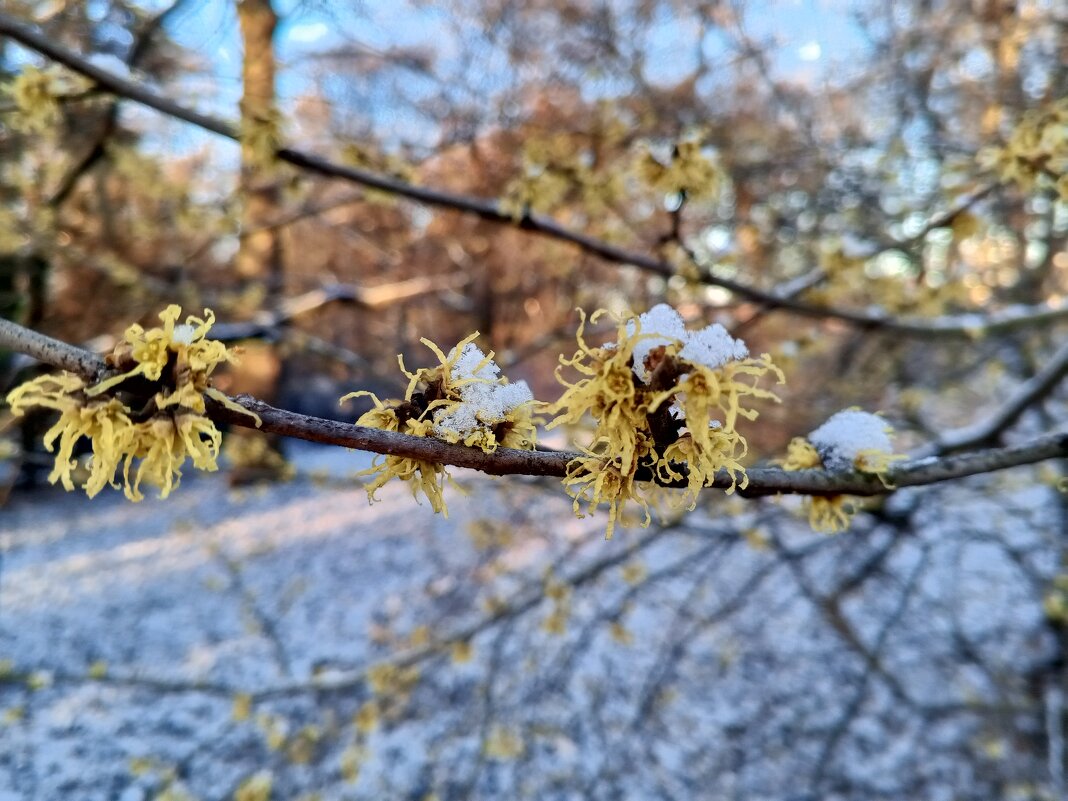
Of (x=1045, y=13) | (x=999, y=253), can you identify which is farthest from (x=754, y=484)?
(x=999, y=253)

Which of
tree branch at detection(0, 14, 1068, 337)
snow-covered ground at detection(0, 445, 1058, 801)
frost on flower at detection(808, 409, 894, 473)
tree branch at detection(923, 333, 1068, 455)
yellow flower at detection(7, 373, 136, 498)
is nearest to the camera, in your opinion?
yellow flower at detection(7, 373, 136, 498)

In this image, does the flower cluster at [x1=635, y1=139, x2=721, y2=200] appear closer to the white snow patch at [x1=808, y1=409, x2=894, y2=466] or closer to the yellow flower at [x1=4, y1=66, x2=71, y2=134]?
the white snow patch at [x1=808, y1=409, x2=894, y2=466]

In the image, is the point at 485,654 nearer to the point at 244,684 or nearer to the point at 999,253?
the point at 244,684

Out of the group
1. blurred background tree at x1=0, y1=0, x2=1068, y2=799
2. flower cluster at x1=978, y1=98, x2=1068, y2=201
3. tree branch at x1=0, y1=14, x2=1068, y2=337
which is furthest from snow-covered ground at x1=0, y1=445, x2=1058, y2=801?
flower cluster at x1=978, y1=98, x2=1068, y2=201

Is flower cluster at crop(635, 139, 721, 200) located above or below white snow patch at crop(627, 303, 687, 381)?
above

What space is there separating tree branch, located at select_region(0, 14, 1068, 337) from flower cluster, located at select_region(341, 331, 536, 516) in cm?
146

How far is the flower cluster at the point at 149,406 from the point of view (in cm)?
67

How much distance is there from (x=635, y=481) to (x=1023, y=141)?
5.83 ft

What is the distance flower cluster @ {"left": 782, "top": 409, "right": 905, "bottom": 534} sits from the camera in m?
0.96

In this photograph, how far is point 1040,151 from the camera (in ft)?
5.72

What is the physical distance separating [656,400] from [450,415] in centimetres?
24

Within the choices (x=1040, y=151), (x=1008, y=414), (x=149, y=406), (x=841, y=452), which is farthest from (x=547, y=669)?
(x=149, y=406)

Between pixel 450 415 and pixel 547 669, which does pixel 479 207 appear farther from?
pixel 547 669

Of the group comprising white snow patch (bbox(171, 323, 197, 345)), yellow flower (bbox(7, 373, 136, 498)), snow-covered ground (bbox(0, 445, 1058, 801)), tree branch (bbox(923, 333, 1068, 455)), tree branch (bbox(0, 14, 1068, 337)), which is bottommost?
snow-covered ground (bbox(0, 445, 1058, 801))
